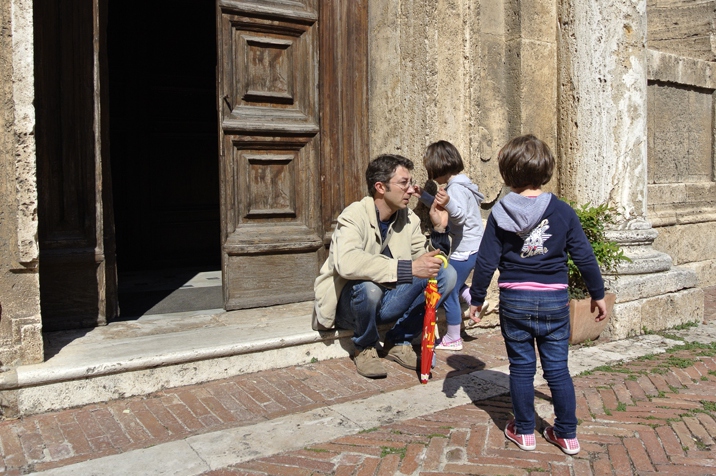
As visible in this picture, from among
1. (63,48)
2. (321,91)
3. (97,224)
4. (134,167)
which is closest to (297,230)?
(321,91)

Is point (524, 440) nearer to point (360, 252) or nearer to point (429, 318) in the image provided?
point (429, 318)

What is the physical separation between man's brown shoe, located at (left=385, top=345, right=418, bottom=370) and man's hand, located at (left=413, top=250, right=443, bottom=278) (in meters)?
0.81

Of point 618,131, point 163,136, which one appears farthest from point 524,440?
point 163,136

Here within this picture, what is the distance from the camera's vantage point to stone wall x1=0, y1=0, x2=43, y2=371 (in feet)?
11.5

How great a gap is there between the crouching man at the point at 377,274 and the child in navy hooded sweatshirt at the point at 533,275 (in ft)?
2.61

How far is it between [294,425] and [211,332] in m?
1.24

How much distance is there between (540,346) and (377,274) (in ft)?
3.66

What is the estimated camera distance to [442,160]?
4855 millimetres

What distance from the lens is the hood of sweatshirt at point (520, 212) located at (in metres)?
Answer: 2.96

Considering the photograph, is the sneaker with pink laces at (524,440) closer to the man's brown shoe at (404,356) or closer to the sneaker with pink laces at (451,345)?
the man's brown shoe at (404,356)

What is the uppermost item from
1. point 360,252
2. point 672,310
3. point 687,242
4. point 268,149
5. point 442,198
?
point 268,149

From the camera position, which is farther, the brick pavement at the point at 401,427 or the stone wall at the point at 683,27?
the stone wall at the point at 683,27

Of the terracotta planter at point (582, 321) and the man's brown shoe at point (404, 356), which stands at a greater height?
the terracotta planter at point (582, 321)

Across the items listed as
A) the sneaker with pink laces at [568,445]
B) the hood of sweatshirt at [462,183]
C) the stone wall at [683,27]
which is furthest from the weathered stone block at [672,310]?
the stone wall at [683,27]
